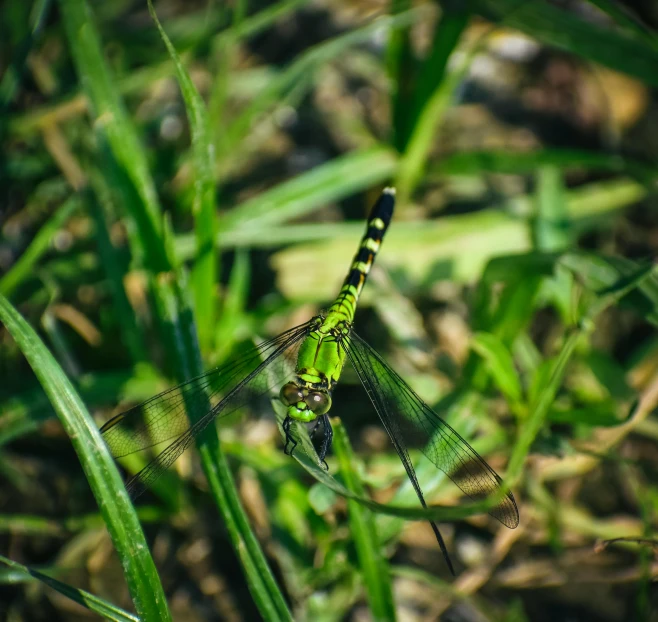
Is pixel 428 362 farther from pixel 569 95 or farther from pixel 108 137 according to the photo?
pixel 569 95

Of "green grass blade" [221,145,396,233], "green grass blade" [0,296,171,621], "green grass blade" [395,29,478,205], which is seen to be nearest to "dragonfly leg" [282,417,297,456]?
"green grass blade" [0,296,171,621]

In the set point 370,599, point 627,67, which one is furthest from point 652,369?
point 370,599

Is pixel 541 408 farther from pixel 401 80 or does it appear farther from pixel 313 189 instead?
pixel 401 80

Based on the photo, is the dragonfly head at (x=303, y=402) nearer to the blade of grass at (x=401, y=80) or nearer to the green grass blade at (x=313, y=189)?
the green grass blade at (x=313, y=189)

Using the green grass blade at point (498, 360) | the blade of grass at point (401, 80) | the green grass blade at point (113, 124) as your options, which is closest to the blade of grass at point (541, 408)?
the green grass blade at point (498, 360)

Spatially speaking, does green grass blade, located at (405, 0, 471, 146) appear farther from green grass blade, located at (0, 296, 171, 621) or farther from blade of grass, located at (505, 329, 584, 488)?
green grass blade, located at (0, 296, 171, 621)

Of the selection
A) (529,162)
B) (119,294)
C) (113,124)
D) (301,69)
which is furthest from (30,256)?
(529,162)

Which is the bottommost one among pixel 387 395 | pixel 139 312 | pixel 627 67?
pixel 387 395
